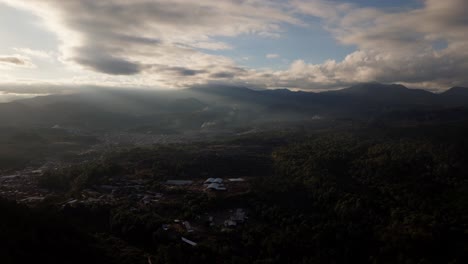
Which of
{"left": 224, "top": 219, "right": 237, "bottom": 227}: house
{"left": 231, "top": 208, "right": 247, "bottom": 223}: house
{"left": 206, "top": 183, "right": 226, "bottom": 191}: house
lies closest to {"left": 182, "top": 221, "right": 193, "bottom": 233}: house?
{"left": 224, "top": 219, "right": 237, "bottom": 227}: house

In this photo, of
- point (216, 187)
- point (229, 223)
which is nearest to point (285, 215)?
point (229, 223)

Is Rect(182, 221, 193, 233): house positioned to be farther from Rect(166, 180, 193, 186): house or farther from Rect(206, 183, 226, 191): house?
Rect(166, 180, 193, 186): house

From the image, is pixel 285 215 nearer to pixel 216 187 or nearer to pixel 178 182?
pixel 216 187

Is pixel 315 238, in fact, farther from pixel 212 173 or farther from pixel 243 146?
pixel 243 146

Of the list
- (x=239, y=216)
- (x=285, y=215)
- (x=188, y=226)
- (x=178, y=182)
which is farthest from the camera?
(x=178, y=182)

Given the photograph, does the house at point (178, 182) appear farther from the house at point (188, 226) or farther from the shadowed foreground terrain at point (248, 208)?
the house at point (188, 226)

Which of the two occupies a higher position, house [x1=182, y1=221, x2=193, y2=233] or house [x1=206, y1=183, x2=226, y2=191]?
house [x1=206, y1=183, x2=226, y2=191]

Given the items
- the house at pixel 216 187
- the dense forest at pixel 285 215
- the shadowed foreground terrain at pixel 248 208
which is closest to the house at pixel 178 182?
the shadowed foreground terrain at pixel 248 208

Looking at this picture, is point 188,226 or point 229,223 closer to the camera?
point 188,226
